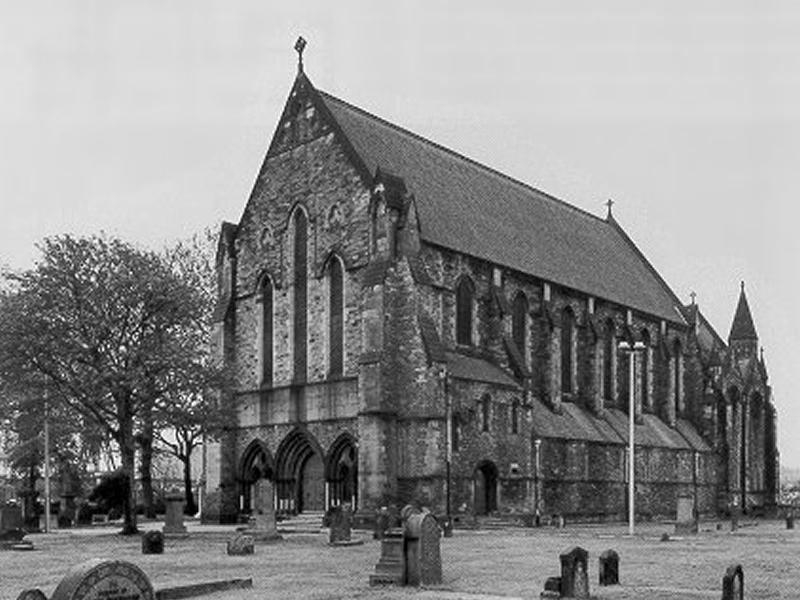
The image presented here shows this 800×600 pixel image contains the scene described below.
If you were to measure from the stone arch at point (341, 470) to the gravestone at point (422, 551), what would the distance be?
25602mm

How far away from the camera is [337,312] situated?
48438 mm

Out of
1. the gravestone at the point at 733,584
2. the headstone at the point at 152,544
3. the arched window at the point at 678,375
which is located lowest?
the headstone at the point at 152,544

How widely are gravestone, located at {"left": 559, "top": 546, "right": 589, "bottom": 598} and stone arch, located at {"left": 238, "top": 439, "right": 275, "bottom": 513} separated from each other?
1319 inches

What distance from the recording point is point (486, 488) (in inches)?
1887

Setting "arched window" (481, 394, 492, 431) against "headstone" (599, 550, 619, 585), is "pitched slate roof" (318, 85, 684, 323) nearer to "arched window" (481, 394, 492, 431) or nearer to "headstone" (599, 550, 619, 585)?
"arched window" (481, 394, 492, 431)

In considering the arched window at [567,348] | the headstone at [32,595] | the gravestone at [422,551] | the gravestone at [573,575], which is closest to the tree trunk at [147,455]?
the arched window at [567,348]

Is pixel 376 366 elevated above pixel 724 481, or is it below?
above

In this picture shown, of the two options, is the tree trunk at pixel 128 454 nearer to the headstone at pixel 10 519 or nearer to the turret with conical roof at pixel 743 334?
the headstone at pixel 10 519

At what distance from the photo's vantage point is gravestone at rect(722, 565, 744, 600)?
52.3 feet

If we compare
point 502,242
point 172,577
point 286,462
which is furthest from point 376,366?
point 172,577

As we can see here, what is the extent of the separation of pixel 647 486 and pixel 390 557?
140ft

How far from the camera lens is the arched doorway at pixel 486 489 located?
155 feet

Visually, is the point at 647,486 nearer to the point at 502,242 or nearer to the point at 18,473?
the point at 502,242

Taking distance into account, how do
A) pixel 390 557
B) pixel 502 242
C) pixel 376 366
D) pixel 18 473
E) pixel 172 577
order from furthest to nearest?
pixel 18 473
pixel 502 242
pixel 376 366
pixel 172 577
pixel 390 557
